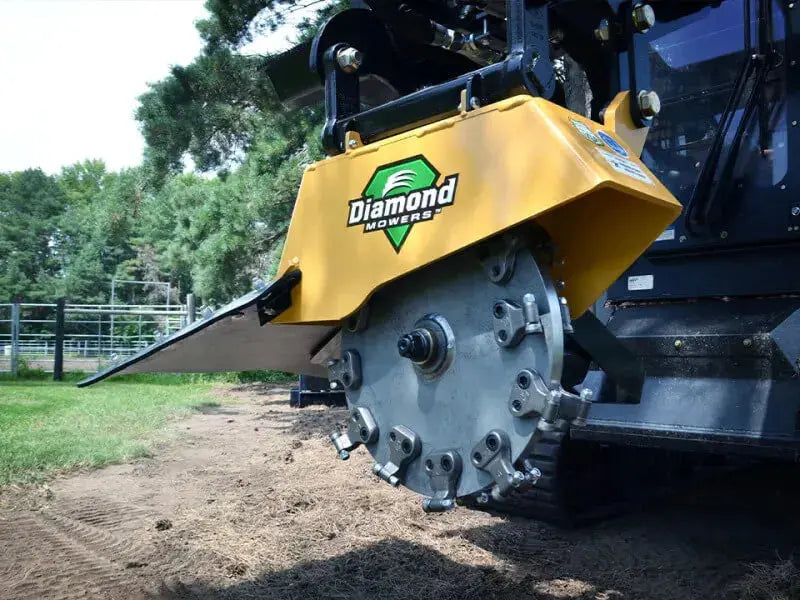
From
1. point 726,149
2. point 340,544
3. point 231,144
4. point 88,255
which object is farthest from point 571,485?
point 88,255

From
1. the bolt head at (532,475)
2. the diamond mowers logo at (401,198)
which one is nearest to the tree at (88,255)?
the diamond mowers logo at (401,198)

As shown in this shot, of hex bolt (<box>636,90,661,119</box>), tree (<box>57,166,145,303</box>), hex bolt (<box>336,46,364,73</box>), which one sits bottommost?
hex bolt (<box>636,90,661,119</box>)

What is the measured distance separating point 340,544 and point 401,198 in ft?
9.16

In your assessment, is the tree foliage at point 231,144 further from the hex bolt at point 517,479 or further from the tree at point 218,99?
the hex bolt at point 517,479

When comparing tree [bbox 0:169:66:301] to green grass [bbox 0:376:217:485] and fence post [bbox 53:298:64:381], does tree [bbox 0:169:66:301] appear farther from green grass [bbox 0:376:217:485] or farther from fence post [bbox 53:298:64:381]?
green grass [bbox 0:376:217:485]

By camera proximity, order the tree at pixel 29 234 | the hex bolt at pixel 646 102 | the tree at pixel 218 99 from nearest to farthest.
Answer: the hex bolt at pixel 646 102
the tree at pixel 218 99
the tree at pixel 29 234

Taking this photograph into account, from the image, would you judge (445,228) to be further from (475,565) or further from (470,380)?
(475,565)

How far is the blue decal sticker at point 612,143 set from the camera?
1954mm

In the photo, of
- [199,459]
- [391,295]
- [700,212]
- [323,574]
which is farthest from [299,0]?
[391,295]

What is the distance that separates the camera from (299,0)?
8680 mm

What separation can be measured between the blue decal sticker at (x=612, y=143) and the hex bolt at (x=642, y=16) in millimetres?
543

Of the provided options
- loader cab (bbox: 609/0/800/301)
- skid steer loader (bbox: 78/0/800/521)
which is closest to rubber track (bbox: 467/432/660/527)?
skid steer loader (bbox: 78/0/800/521)

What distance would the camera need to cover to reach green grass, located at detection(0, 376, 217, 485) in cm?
656

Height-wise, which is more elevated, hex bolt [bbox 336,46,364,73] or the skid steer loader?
hex bolt [bbox 336,46,364,73]
